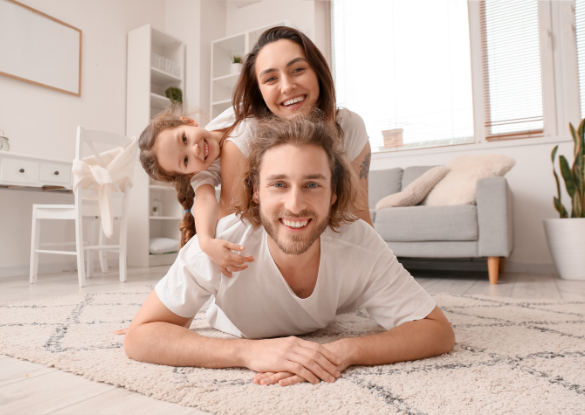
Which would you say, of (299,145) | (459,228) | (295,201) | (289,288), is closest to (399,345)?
(289,288)

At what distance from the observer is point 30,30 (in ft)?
11.3

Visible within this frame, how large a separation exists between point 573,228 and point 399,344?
7.95 ft

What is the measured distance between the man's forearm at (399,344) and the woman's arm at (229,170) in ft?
1.91

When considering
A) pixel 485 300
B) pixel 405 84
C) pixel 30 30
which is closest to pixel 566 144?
pixel 405 84

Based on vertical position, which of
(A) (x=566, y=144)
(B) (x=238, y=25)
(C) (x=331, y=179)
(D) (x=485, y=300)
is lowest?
(D) (x=485, y=300)

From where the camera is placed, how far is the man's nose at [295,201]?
958mm

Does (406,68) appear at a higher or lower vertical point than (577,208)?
higher

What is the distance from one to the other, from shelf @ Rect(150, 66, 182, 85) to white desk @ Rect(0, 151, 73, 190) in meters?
1.65

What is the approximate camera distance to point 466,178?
2867 mm

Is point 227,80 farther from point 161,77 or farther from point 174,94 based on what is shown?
point 161,77

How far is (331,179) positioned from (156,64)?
390 cm

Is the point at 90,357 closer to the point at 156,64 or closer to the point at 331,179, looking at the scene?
the point at 331,179

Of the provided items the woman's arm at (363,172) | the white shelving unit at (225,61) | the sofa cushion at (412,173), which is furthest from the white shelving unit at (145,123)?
the woman's arm at (363,172)

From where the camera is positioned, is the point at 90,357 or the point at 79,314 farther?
the point at 79,314
